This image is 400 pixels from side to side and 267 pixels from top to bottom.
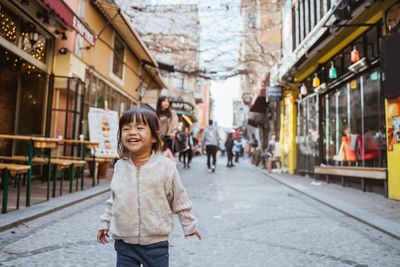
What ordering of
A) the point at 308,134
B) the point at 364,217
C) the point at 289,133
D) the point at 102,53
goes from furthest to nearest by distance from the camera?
the point at 289,133
the point at 308,134
the point at 102,53
the point at 364,217

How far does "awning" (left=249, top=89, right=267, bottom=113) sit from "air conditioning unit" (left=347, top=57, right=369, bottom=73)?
376 inches

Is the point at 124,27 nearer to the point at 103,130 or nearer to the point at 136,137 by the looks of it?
the point at 103,130

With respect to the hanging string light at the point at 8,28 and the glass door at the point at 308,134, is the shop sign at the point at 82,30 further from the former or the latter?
the glass door at the point at 308,134

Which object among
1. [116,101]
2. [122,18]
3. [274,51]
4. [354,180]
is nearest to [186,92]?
[274,51]

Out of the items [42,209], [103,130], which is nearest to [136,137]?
[42,209]

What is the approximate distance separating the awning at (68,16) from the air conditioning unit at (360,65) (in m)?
6.92

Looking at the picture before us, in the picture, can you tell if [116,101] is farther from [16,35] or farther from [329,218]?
[329,218]

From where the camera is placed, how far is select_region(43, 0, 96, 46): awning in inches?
261

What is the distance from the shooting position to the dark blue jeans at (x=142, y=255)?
1.83 meters

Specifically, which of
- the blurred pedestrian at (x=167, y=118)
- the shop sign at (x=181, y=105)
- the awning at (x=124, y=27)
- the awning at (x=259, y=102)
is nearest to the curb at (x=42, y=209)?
the blurred pedestrian at (x=167, y=118)

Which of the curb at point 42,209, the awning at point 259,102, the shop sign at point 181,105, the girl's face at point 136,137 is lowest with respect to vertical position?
the curb at point 42,209

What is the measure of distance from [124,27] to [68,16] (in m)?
5.39

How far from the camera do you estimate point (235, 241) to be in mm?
3828

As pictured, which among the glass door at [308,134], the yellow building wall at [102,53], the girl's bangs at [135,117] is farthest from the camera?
the glass door at [308,134]
